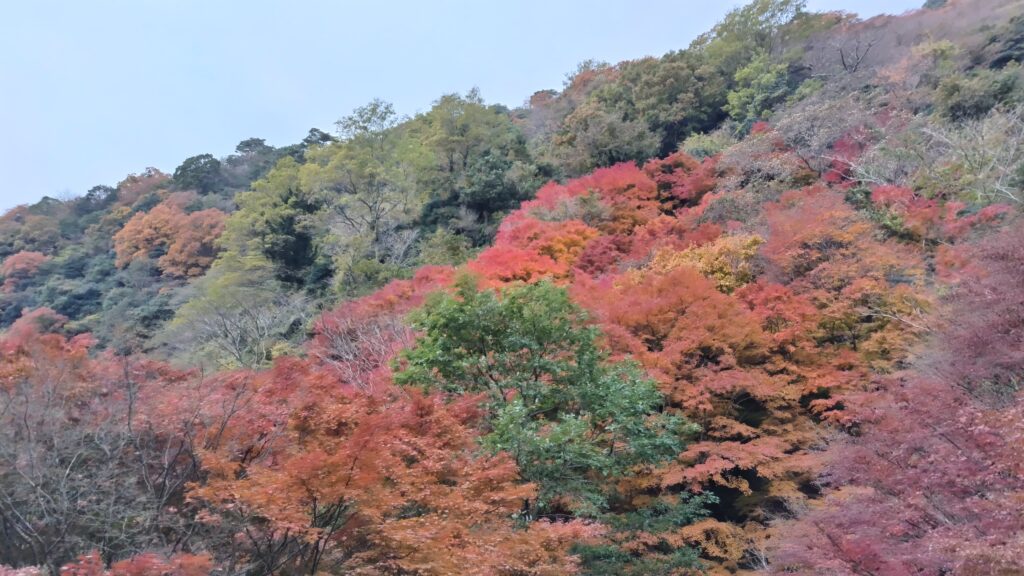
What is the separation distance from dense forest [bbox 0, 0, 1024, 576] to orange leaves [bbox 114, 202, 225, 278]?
978cm

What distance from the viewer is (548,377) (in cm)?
1087

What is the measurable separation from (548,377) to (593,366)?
34.4 inches

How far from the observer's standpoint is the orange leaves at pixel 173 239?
39406mm

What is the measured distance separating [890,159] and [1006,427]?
56.9 feet

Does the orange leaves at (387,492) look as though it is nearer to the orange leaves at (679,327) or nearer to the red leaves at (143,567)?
the red leaves at (143,567)

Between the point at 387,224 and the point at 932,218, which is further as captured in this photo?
the point at 387,224

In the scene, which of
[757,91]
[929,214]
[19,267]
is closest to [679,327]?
[929,214]

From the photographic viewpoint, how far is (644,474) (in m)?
11.7

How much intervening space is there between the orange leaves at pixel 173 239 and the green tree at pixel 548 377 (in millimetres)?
33208

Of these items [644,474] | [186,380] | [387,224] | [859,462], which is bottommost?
[644,474]

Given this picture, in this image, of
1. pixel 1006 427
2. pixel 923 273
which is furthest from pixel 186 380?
pixel 923 273

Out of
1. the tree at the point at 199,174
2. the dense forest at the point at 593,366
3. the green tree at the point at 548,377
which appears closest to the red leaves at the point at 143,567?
the dense forest at the point at 593,366

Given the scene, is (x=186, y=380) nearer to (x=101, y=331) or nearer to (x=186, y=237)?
(x=101, y=331)

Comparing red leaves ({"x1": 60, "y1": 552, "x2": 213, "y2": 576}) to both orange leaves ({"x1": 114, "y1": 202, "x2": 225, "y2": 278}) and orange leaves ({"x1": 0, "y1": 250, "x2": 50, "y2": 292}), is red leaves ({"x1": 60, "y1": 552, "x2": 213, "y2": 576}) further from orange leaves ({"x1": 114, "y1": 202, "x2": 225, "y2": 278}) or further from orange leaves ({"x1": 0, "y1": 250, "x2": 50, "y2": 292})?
orange leaves ({"x1": 0, "y1": 250, "x2": 50, "y2": 292})
